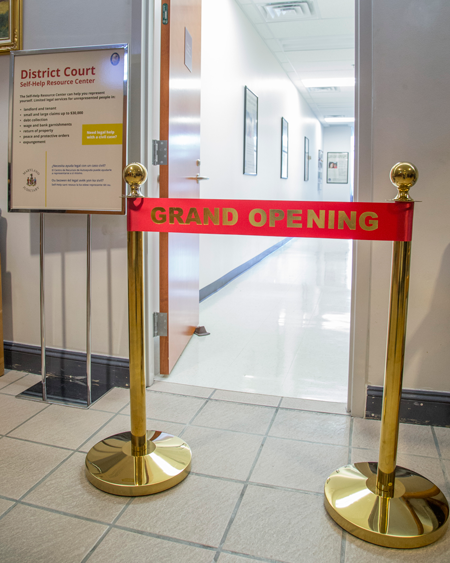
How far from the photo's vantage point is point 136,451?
5.16 feet

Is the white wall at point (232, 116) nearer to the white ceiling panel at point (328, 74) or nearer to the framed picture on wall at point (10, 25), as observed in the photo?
the white ceiling panel at point (328, 74)

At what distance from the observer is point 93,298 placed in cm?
230

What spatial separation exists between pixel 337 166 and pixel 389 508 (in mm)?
15592

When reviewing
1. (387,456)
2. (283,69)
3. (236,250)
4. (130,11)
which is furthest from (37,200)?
(283,69)

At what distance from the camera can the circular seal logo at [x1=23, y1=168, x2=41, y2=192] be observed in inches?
81.7

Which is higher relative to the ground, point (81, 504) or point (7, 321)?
point (7, 321)

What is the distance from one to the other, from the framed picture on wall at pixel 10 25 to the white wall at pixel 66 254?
3 cm

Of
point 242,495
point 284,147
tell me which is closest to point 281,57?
point 284,147

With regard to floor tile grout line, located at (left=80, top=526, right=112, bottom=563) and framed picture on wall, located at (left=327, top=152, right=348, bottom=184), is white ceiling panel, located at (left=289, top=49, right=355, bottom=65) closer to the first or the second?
floor tile grout line, located at (left=80, top=526, right=112, bottom=563)

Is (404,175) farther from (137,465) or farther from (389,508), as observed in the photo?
(137,465)

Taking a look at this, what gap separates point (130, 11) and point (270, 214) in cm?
132

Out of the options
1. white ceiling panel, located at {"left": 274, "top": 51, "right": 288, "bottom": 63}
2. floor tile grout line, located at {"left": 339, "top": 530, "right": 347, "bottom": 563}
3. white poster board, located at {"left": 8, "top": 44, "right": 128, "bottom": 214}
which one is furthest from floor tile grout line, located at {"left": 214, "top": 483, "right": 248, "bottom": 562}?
white ceiling panel, located at {"left": 274, "top": 51, "right": 288, "bottom": 63}

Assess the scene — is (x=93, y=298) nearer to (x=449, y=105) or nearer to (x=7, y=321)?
(x=7, y=321)

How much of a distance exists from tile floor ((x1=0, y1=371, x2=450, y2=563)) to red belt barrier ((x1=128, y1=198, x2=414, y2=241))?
807 millimetres
